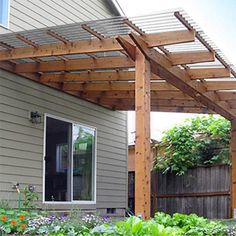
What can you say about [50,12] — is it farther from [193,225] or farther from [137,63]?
[193,225]

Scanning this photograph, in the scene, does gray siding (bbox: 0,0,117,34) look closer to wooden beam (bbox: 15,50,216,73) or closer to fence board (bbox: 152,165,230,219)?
wooden beam (bbox: 15,50,216,73)

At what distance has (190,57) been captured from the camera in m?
6.95

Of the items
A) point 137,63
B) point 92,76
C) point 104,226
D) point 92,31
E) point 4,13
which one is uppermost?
point 4,13

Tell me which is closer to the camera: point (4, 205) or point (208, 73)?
point (4, 205)

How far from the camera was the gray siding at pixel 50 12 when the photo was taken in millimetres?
8383

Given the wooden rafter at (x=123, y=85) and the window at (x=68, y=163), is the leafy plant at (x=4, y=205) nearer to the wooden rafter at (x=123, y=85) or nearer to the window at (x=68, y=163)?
the window at (x=68, y=163)

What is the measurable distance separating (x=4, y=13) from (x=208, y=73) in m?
3.46

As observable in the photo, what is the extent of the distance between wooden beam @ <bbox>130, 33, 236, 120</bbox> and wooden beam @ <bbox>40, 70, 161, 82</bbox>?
413mm

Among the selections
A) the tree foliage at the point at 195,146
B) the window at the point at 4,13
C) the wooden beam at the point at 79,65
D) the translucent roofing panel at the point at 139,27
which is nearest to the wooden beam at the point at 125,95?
the wooden beam at the point at 79,65

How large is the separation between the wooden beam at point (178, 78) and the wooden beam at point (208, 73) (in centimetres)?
10

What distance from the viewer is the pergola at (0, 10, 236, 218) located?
6184mm

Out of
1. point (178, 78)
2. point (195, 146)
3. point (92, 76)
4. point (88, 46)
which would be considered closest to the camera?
point (88, 46)

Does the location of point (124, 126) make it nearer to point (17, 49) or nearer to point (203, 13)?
point (17, 49)

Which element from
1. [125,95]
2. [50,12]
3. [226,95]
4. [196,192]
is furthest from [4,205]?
[196,192]
